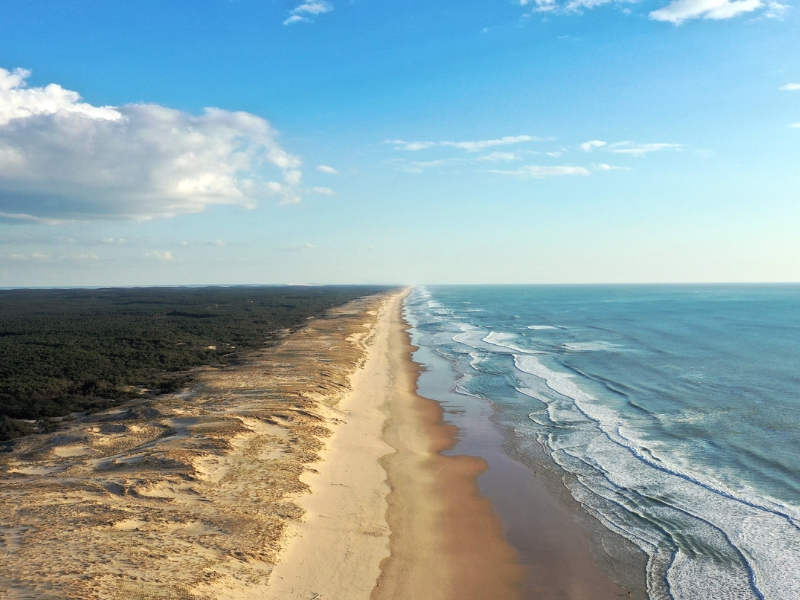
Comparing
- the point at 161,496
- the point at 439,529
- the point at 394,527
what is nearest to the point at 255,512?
the point at 161,496

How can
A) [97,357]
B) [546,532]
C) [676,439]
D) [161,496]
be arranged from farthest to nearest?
[97,357], [676,439], [546,532], [161,496]

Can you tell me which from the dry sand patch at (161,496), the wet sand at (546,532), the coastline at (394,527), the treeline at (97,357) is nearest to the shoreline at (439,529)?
the coastline at (394,527)

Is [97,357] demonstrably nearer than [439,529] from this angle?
No

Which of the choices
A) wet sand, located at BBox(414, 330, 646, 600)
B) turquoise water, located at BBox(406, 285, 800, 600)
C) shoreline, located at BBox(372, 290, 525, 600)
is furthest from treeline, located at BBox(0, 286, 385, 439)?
turquoise water, located at BBox(406, 285, 800, 600)

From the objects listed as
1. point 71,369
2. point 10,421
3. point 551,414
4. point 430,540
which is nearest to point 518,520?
point 430,540

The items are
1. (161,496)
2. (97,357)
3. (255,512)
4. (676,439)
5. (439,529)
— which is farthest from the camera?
(97,357)

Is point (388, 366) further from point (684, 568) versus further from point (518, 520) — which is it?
point (684, 568)

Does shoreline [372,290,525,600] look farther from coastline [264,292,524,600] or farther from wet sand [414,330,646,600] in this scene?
wet sand [414,330,646,600]

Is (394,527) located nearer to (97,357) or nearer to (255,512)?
(255,512)
